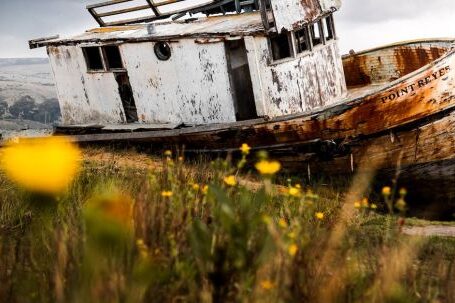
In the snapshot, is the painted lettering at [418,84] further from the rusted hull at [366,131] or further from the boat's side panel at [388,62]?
the boat's side panel at [388,62]

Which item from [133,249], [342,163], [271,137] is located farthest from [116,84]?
[133,249]

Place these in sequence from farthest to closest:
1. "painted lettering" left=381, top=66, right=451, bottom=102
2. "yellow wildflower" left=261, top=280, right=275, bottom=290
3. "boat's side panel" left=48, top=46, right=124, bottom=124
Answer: "boat's side panel" left=48, top=46, right=124, bottom=124 < "painted lettering" left=381, top=66, right=451, bottom=102 < "yellow wildflower" left=261, top=280, right=275, bottom=290

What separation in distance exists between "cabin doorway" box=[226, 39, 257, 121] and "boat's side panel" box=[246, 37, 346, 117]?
0.54 m

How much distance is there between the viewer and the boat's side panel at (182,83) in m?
9.44

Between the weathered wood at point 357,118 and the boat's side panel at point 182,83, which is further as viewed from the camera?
the boat's side panel at point 182,83

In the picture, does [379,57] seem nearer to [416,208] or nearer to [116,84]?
[416,208]

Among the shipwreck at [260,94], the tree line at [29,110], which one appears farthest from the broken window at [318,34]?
the tree line at [29,110]

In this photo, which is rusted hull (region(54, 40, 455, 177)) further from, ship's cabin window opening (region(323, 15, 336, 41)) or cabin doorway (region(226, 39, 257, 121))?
ship's cabin window opening (region(323, 15, 336, 41))

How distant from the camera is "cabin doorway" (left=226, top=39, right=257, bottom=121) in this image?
951 cm

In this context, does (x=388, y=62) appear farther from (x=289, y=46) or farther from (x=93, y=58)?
(x=93, y=58)

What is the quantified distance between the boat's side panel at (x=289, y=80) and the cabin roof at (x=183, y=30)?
52cm

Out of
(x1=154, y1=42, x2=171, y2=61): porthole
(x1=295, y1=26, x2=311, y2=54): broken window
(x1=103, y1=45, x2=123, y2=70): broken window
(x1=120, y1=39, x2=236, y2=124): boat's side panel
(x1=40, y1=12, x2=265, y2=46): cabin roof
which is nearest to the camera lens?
(x1=40, y1=12, x2=265, y2=46): cabin roof

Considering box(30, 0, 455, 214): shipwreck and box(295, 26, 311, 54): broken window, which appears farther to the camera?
box(295, 26, 311, 54): broken window

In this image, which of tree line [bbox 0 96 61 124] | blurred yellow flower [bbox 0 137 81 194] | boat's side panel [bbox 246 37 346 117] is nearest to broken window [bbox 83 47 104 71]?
boat's side panel [bbox 246 37 346 117]
